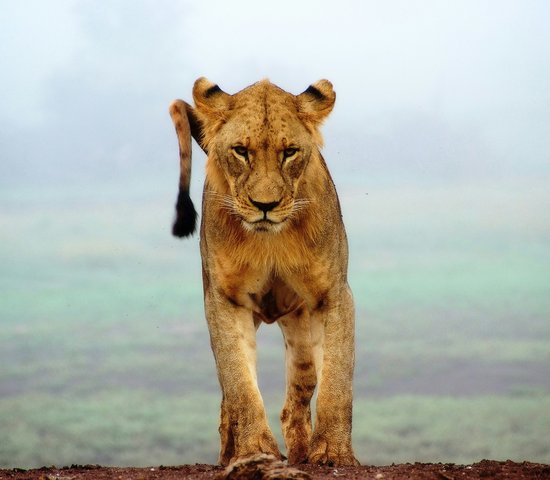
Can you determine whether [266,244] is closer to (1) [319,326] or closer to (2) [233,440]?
(1) [319,326]

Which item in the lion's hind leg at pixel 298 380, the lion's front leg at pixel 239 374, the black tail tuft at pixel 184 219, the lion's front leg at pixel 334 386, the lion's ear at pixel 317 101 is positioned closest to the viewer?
the lion's front leg at pixel 239 374

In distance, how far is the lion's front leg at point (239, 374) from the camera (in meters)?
8.78

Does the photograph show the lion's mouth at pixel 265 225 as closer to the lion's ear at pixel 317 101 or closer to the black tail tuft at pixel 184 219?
the lion's ear at pixel 317 101

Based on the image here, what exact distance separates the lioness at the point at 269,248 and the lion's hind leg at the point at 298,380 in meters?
0.88

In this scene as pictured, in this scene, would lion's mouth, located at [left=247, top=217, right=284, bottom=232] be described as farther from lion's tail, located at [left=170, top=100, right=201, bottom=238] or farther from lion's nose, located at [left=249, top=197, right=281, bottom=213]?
lion's tail, located at [left=170, top=100, right=201, bottom=238]

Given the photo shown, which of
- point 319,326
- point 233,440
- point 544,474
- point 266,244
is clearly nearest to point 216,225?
point 266,244

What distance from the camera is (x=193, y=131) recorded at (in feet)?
33.9

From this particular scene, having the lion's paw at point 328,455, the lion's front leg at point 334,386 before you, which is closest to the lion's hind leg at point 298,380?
the lion's front leg at point 334,386

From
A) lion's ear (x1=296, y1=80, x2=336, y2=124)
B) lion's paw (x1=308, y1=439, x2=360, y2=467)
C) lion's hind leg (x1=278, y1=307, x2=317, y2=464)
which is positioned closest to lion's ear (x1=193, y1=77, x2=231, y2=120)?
lion's ear (x1=296, y1=80, x2=336, y2=124)

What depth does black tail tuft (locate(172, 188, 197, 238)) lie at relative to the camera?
31.8ft

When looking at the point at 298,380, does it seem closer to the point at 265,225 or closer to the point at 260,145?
the point at 265,225

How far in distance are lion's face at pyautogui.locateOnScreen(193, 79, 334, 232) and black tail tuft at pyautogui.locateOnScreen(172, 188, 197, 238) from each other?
0.71 meters

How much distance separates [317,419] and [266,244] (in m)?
1.21

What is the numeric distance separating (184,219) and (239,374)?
136cm
